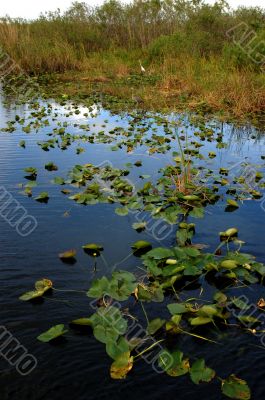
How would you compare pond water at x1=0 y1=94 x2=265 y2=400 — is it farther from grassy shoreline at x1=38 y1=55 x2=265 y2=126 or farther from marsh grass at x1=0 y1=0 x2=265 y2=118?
marsh grass at x1=0 y1=0 x2=265 y2=118

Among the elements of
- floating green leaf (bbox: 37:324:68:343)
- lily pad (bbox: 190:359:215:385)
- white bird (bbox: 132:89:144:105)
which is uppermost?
white bird (bbox: 132:89:144:105)

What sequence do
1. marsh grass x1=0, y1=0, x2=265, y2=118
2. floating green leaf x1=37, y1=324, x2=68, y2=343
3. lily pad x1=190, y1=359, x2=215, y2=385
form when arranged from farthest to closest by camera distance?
marsh grass x1=0, y1=0, x2=265, y2=118
floating green leaf x1=37, y1=324, x2=68, y2=343
lily pad x1=190, y1=359, x2=215, y2=385

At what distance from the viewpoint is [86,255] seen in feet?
11.6

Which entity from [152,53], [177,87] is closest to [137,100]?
[177,87]

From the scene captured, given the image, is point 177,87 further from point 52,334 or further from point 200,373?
point 200,373

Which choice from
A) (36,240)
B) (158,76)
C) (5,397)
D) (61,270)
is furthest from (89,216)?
(158,76)

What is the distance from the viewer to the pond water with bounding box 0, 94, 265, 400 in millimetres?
2225

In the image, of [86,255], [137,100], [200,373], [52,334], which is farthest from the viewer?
[137,100]

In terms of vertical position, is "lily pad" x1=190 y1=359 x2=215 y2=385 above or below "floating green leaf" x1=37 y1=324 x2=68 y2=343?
below

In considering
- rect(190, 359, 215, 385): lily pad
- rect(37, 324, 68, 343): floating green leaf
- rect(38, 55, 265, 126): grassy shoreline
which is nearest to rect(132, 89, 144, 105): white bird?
rect(38, 55, 265, 126): grassy shoreline

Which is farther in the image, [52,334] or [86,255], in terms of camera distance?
[86,255]

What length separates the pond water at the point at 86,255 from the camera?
222 centimetres

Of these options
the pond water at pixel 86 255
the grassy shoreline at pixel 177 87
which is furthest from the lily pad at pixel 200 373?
the grassy shoreline at pixel 177 87

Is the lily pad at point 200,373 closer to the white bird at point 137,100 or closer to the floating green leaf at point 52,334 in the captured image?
the floating green leaf at point 52,334
